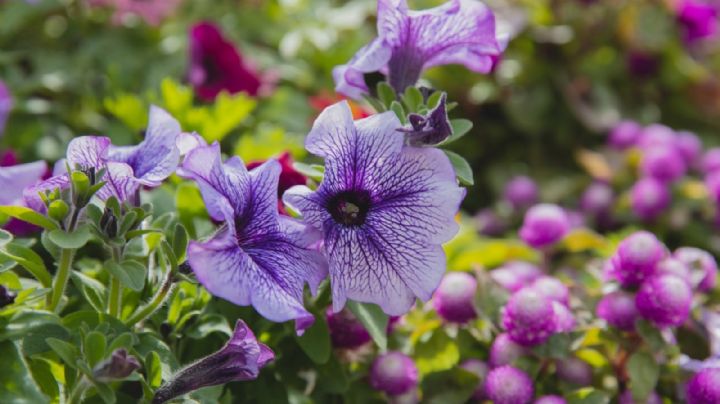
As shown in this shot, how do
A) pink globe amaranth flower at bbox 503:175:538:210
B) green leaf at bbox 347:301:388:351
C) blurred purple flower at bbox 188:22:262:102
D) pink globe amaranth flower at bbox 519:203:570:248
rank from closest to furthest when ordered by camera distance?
green leaf at bbox 347:301:388:351 → pink globe amaranth flower at bbox 519:203:570:248 → blurred purple flower at bbox 188:22:262:102 → pink globe amaranth flower at bbox 503:175:538:210

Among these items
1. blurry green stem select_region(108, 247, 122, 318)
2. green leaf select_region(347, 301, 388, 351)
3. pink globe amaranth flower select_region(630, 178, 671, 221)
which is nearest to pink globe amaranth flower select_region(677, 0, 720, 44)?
pink globe amaranth flower select_region(630, 178, 671, 221)

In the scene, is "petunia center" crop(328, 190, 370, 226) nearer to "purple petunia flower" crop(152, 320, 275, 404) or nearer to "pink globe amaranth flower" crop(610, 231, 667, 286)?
"purple petunia flower" crop(152, 320, 275, 404)

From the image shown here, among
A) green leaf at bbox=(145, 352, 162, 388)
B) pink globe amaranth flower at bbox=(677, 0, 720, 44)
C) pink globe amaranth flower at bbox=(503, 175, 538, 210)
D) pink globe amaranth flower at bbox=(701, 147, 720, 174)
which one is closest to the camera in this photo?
green leaf at bbox=(145, 352, 162, 388)

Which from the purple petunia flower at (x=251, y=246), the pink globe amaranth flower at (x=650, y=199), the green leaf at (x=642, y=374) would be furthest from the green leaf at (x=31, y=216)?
the pink globe amaranth flower at (x=650, y=199)

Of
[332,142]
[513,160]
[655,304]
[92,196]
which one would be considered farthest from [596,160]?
[92,196]

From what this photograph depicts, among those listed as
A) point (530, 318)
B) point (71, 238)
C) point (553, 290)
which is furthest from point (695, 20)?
point (71, 238)

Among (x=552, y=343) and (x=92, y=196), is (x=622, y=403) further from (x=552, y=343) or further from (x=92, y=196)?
(x=92, y=196)

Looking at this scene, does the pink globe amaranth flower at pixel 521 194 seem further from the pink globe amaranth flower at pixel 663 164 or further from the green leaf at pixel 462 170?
the green leaf at pixel 462 170

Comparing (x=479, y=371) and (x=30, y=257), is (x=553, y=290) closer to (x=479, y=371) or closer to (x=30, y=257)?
(x=479, y=371)
